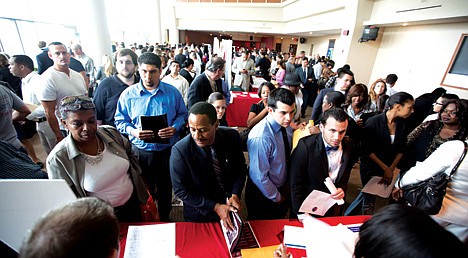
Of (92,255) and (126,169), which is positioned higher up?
(92,255)

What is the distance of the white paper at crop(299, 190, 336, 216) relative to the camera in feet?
5.08

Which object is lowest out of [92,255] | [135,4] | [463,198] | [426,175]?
[463,198]

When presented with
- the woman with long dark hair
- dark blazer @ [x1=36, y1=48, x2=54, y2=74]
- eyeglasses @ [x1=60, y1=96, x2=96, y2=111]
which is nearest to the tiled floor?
the woman with long dark hair

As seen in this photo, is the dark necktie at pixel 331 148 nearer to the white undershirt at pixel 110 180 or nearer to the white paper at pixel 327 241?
the white paper at pixel 327 241

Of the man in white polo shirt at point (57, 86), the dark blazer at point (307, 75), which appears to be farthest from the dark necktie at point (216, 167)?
the dark blazer at point (307, 75)

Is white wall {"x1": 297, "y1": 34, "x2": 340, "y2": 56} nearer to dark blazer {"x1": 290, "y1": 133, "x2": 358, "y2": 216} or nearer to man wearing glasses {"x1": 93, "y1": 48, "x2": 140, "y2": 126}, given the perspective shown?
dark blazer {"x1": 290, "y1": 133, "x2": 358, "y2": 216}

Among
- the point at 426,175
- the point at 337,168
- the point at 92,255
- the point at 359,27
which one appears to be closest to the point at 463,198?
the point at 426,175

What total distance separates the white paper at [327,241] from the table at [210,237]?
0.47ft

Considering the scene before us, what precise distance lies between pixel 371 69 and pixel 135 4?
52.9 feet

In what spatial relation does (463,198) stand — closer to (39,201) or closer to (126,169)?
(126,169)

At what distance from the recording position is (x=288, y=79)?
124 inches

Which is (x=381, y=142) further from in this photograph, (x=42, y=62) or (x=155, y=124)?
(x=42, y=62)

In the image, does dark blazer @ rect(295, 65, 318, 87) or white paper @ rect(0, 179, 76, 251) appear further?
dark blazer @ rect(295, 65, 318, 87)

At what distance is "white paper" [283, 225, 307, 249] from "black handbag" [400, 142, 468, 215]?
1.04 metres
